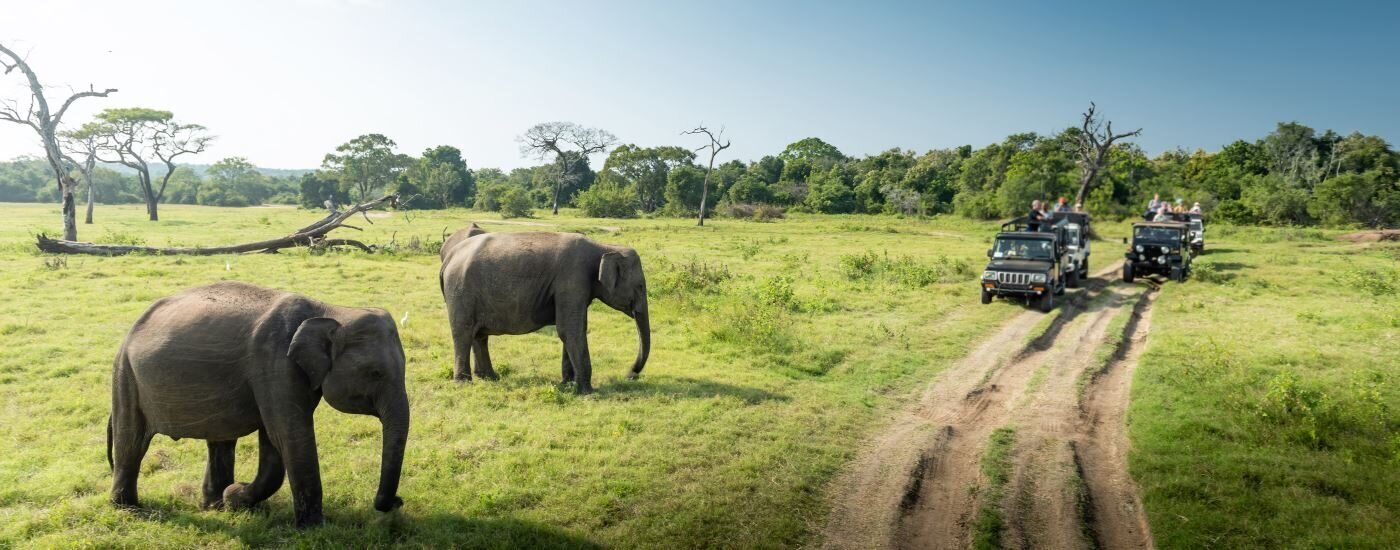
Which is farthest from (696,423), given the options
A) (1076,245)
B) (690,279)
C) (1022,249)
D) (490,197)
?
(490,197)

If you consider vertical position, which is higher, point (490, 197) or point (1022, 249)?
point (490, 197)

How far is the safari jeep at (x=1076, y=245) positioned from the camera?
22500 millimetres

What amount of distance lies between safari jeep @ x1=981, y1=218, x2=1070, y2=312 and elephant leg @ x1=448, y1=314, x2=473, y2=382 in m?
14.0

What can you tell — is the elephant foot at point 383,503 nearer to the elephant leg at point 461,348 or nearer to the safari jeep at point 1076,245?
the elephant leg at point 461,348

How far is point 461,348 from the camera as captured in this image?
10828mm

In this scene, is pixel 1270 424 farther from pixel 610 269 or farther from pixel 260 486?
pixel 260 486

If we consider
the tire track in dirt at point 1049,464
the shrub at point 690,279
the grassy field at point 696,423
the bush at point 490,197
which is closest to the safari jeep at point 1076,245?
the grassy field at point 696,423

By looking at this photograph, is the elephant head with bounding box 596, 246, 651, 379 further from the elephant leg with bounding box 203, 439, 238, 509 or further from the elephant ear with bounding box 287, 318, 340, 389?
the elephant leg with bounding box 203, 439, 238, 509

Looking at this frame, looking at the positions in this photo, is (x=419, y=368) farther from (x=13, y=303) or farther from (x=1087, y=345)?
(x=1087, y=345)

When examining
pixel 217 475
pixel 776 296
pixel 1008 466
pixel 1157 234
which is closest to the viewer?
pixel 217 475

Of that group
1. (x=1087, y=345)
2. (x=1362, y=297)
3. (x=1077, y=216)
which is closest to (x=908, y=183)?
(x=1077, y=216)

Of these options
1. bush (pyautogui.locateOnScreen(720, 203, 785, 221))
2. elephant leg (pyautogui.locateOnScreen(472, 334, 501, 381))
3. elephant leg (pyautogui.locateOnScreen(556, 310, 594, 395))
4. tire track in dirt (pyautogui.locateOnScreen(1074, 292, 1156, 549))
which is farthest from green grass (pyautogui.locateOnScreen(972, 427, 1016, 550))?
bush (pyautogui.locateOnScreen(720, 203, 785, 221))

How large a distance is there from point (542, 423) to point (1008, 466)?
19.5ft

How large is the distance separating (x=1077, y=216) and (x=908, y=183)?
1845 inches
